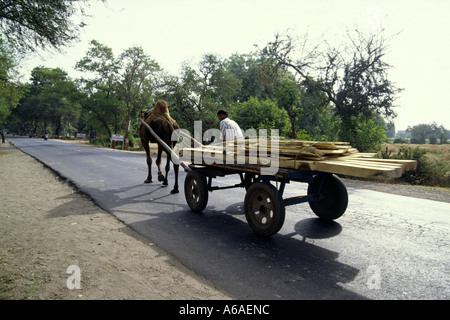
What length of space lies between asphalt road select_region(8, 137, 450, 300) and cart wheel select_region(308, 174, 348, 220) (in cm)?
22

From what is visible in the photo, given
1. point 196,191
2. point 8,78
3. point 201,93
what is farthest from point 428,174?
point 8,78

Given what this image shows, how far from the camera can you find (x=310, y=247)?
410cm

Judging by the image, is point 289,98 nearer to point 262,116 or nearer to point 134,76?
point 262,116

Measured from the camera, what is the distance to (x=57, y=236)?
436 centimetres

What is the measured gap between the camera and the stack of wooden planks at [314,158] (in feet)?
10.9

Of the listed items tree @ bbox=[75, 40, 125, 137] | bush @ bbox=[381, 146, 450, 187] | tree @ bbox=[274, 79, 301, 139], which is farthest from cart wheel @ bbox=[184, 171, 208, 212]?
tree @ bbox=[75, 40, 125, 137]

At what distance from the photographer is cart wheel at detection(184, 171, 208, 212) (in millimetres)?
5648

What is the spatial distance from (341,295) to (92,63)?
138 feet

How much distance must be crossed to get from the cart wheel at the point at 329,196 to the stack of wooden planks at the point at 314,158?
32.6 inches

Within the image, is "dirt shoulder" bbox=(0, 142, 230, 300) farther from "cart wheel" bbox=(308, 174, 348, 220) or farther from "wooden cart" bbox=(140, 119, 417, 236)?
"cart wheel" bbox=(308, 174, 348, 220)

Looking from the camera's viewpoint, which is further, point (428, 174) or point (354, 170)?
point (428, 174)

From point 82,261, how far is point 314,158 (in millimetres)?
3202

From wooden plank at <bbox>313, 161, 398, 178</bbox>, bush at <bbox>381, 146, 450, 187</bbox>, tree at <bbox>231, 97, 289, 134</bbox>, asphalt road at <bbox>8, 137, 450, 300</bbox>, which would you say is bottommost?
asphalt road at <bbox>8, 137, 450, 300</bbox>

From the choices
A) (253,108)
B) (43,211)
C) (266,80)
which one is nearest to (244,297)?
(43,211)
